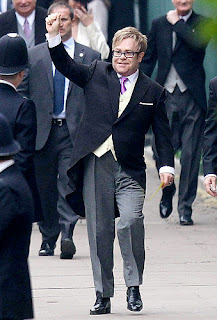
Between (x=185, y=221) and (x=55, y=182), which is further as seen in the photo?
(x=185, y=221)

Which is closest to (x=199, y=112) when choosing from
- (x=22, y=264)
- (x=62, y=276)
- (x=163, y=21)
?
(x=163, y=21)

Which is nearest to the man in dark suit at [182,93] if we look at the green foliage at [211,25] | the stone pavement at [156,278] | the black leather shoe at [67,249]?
the stone pavement at [156,278]

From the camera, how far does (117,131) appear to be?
532 cm

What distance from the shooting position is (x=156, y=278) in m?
6.68

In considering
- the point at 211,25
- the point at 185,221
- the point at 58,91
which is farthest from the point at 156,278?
the point at 211,25

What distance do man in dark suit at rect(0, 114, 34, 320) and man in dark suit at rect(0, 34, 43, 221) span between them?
1751mm

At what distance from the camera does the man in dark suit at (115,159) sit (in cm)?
A: 531

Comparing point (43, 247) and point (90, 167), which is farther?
point (43, 247)

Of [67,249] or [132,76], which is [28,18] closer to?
[67,249]

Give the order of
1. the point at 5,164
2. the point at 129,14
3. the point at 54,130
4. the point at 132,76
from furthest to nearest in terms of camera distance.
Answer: the point at 129,14 < the point at 54,130 < the point at 132,76 < the point at 5,164

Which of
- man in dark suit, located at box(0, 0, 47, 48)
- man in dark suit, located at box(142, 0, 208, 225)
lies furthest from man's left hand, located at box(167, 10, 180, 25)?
man in dark suit, located at box(0, 0, 47, 48)

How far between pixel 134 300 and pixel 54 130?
104 inches

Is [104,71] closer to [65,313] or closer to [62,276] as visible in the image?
[65,313]

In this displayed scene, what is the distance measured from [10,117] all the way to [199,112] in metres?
4.28
